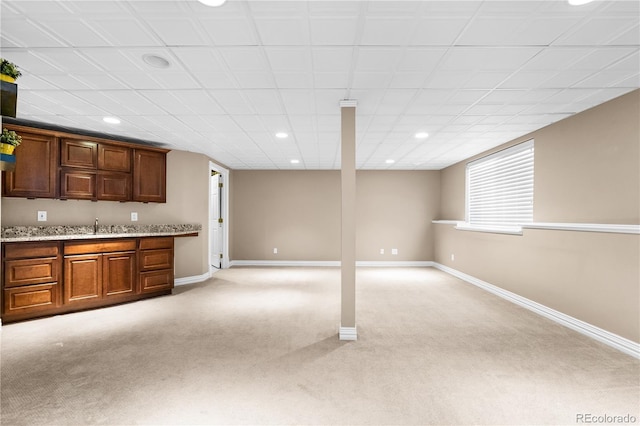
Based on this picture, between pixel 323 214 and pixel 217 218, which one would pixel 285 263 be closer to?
pixel 323 214

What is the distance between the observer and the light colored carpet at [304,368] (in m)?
1.94

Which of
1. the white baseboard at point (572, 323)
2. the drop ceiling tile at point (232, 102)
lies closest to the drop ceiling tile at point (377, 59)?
the drop ceiling tile at point (232, 102)

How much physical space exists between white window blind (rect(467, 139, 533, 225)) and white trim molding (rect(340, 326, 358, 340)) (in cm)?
333

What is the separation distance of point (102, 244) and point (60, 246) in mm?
444

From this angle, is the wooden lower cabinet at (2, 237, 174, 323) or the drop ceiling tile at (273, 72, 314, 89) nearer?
the drop ceiling tile at (273, 72, 314, 89)

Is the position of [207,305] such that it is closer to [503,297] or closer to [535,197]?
[503,297]

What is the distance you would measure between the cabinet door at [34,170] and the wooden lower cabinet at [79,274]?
0.74 metres

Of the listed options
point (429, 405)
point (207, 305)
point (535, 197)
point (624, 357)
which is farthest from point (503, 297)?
point (207, 305)

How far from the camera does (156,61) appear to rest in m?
2.41

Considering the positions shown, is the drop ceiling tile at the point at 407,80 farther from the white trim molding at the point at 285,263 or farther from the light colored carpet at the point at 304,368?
the white trim molding at the point at 285,263

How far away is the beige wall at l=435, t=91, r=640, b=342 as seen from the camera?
292 cm

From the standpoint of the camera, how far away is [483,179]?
5738 mm

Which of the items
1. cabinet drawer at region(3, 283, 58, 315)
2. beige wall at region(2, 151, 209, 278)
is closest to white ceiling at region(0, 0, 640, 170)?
beige wall at region(2, 151, 209, 278)

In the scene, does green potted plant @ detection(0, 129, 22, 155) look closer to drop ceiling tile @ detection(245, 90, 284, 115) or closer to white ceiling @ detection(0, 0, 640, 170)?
white ceiling @ detection(0, 0, 640, 170)
